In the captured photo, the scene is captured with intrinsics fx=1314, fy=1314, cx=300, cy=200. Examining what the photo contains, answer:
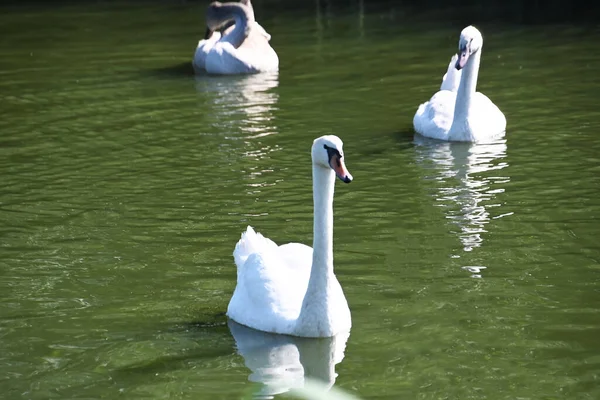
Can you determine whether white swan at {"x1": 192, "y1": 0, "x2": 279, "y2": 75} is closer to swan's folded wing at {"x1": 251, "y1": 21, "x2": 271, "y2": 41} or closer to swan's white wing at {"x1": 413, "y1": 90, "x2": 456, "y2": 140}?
swan's folded wing at {"x1": 251, "y1": 21, "x2": 271, "y2": 41}

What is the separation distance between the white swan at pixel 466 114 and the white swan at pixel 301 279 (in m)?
5.68

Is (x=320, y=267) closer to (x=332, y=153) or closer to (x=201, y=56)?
(x=332, y=153)

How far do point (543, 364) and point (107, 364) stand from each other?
2667 mm

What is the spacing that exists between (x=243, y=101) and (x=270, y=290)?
876 cm

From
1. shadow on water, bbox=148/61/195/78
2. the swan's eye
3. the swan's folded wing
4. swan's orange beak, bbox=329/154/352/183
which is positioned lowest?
shadow on water, bbox=148/61/195/78

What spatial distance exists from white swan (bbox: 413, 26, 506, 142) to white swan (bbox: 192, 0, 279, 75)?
4.98m

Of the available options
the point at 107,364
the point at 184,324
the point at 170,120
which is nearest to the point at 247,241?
the point at 184,324

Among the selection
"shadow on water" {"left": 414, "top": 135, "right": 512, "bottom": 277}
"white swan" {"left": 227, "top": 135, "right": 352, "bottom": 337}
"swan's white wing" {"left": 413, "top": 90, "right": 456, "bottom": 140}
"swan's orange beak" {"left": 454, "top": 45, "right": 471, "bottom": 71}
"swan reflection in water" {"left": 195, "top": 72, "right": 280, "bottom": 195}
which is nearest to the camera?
"white swan" {"left": 227, "top": 135, "right": 352, "bottom": 337}

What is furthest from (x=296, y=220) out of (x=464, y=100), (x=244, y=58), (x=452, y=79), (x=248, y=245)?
(x=244, y=58)

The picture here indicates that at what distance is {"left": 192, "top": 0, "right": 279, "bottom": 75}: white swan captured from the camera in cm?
1925

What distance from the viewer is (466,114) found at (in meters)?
14.4

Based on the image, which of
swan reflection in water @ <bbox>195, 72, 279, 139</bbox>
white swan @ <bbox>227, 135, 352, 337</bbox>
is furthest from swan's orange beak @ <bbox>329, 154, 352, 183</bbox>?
swan reflection in water @ <bbox>195, 72, 279, 139</bbox>

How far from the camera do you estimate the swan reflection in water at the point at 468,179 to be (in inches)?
431

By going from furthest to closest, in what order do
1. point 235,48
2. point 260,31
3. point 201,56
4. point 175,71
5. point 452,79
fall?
point 260,31 < point 235,48 < point 201,56 < point 175,71 < point 452,79
